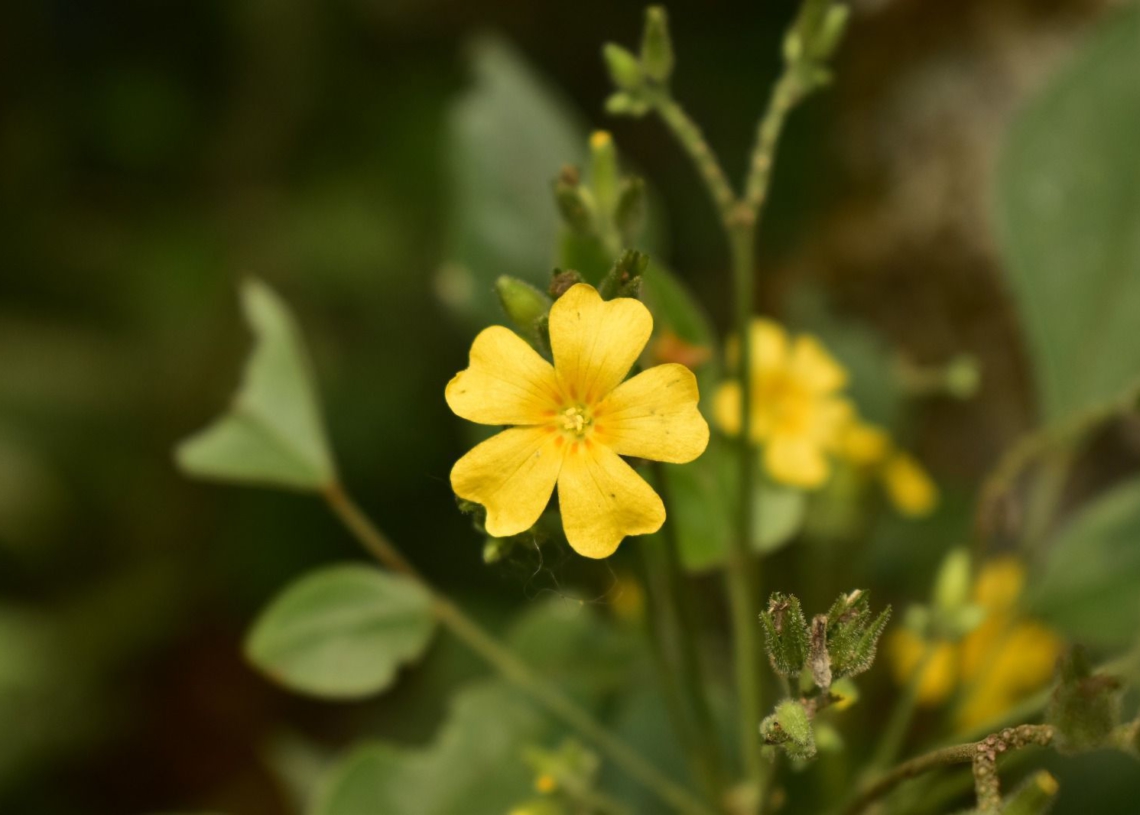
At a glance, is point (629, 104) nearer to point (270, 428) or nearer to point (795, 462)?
point (795, 462)

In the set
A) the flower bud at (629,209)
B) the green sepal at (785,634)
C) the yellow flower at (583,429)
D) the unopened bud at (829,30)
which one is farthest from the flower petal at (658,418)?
the unopened bud at (829,30)

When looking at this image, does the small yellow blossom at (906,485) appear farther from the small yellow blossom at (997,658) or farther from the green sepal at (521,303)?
the green sepal at (521,303)

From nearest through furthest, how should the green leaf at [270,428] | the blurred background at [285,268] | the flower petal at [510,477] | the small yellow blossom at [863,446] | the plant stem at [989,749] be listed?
1. the plant stem at [989,749]
2. the flower petal at [510,477]
3. the green leaf at [270,428]
4. the small yellow blossom at [863,446]
5. the blurred background at [285,268]

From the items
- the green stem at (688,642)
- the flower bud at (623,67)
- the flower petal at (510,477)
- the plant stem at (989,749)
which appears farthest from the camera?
the flower bud at (623,67)

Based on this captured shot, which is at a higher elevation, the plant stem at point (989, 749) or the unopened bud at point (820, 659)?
the unopened bud at point (820, 659)

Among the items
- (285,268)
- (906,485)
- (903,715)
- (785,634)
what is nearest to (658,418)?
(785,634)
